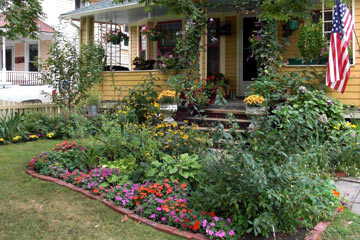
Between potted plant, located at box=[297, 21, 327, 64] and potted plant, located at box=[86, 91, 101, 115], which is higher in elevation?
potted plant, located at box=[297, 21, 327, 64]

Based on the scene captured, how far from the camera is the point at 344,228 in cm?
365

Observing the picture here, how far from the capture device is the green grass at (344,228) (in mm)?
3506

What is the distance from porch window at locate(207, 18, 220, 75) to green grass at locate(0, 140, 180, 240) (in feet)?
22.4

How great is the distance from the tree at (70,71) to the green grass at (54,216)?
477 cm

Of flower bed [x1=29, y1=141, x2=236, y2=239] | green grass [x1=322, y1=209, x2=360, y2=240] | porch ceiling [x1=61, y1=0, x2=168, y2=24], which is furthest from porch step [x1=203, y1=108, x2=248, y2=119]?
green grass [x1=322, y1=209, x2=360, y2=240]

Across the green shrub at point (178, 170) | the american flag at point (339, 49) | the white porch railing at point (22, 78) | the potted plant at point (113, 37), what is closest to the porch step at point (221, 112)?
the american flag at point (339, 49)

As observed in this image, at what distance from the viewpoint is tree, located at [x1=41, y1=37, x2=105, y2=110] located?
9.55 m

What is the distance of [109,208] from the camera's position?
4.15m

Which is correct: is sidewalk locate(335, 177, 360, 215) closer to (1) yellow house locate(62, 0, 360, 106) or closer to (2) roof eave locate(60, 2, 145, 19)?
(1) yellow house locate(62, 0, 360, 106)

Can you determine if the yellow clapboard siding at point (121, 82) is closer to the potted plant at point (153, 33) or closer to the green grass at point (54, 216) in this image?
the potted plant at point (153, 33)

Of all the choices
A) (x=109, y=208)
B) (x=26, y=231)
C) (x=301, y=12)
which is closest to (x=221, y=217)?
(x=109, y=208)

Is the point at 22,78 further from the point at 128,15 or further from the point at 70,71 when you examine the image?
the point at 70,71

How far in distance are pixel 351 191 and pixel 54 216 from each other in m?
3.74

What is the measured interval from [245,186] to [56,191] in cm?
252
